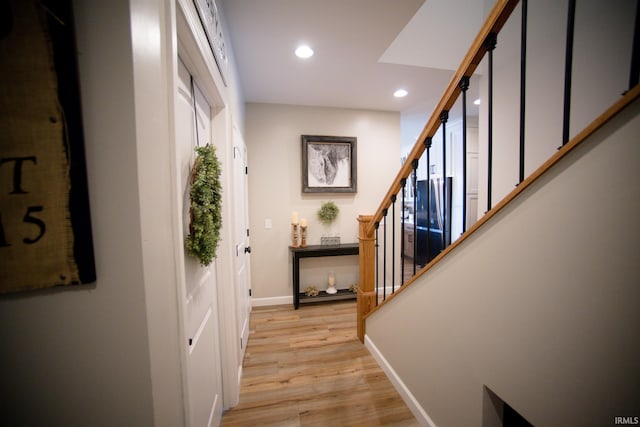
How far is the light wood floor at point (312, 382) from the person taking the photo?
145 centimetres

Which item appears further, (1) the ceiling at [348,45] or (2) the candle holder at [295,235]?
(2) the candle holder at [295,235]

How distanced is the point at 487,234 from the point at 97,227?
1.29 m

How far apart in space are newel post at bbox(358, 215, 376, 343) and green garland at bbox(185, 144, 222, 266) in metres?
1.39

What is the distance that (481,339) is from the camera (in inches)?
38.8

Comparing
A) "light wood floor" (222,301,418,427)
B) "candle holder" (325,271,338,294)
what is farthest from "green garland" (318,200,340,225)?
"light wood floor" (222,301,418,427)

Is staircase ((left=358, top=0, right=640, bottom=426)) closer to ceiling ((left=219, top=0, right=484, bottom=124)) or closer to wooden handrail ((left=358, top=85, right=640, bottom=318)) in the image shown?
wooden handrail ((left=358, top=85, right=640, bottom=318))

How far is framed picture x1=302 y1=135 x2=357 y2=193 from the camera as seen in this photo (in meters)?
3.11

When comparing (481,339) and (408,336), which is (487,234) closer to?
(481,339)

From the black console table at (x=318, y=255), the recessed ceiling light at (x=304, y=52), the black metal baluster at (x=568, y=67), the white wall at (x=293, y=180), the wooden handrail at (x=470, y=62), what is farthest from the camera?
the white wall at (x=293, y=180)

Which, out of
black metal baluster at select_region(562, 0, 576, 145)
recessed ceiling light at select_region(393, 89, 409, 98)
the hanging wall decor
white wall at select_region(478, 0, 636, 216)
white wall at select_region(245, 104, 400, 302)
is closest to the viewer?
the hanging wall decor

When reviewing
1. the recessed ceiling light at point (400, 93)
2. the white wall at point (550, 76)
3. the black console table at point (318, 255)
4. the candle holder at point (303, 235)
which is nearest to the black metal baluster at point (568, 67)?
the white wall at point (550, 76)

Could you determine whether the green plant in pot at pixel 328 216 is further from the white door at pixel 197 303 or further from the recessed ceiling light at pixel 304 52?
the white door at pixel 197 303

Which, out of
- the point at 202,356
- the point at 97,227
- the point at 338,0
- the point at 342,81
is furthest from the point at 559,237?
the point at 342,81

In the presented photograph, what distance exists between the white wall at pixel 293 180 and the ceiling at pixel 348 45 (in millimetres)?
285
